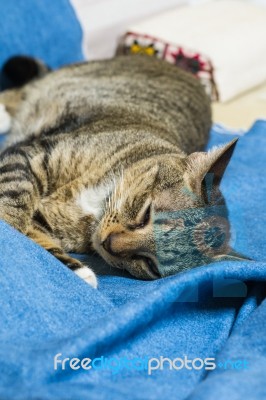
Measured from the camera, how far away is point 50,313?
1184mm

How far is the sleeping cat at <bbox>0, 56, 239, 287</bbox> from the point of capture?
58.2 inches

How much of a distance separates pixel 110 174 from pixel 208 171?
13.0 inches

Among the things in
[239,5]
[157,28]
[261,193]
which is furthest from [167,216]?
[239,5]

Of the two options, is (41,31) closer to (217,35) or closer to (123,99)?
(123,99)

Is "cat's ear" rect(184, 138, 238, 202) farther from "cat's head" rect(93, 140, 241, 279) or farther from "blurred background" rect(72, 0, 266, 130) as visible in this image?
"blurred background" rect(72, 0, 266, 130)

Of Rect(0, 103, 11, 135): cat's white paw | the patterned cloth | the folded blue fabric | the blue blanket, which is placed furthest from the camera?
the patterned cloth

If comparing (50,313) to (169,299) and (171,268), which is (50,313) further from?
(171,268)

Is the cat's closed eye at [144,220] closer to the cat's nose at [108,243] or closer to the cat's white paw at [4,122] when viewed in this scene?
the cat's nose at [108,243]

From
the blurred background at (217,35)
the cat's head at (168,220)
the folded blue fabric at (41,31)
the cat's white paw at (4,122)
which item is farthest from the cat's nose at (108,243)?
the blurred background at (217,35)

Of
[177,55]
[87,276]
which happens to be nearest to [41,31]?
[177,55]

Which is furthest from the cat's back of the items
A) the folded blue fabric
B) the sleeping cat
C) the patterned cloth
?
the patterned cloth

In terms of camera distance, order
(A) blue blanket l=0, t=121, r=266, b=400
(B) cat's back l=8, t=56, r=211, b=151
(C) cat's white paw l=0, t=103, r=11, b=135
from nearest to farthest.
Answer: (A) blue blanket l=0, t=121, r=266, b=400 < (B) cat's back l=8, t=56, r=211, b=151 < (C) cat's white paw l=0, t=103, r=11, b=135

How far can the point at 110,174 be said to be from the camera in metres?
1.68

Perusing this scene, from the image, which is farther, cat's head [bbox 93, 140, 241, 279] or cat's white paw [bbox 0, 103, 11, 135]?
cat's white paw [bbox 0, 103, 11, 135]
